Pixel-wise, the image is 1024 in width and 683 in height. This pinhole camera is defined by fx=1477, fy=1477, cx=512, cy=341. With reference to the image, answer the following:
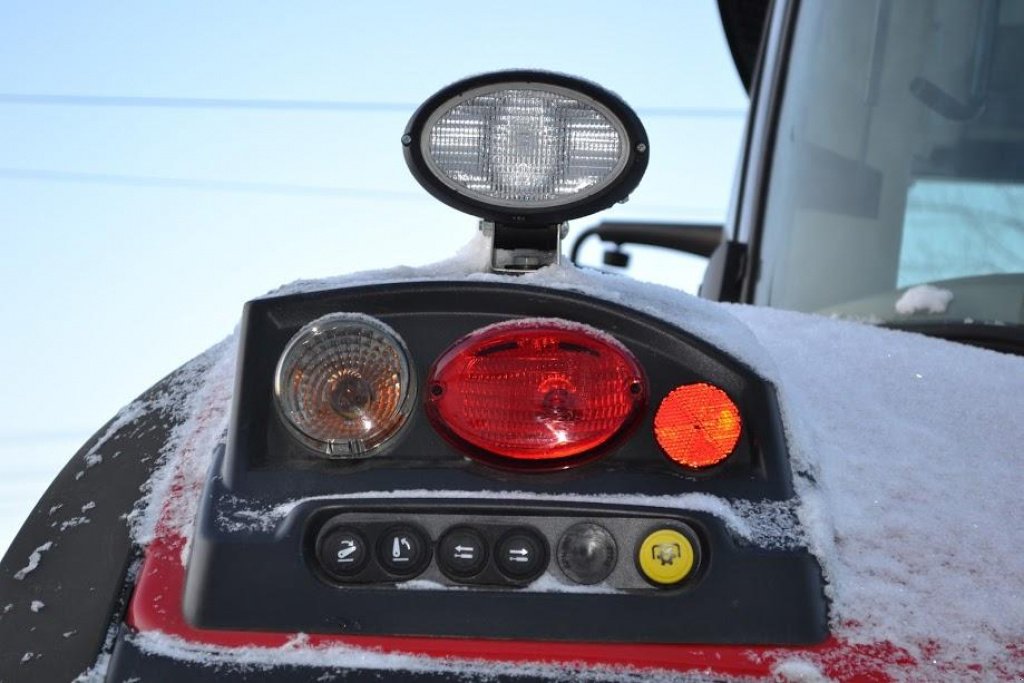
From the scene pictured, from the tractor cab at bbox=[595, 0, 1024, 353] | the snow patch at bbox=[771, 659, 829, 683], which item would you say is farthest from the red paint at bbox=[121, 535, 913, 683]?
the tractor cab at bbox=[595, 0, 1024, 353]

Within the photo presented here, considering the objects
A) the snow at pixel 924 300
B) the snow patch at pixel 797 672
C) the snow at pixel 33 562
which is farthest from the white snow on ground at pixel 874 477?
the snow at pixel 924 300

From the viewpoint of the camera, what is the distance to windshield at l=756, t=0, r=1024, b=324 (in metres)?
2.66

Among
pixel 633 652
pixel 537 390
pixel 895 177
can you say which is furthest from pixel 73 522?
pixel 895 177

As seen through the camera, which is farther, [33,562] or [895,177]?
[895,177]

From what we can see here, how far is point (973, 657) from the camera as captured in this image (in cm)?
149

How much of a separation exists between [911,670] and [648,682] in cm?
26

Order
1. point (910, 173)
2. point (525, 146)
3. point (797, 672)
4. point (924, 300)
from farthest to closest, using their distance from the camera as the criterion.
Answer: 1. point (910, 173)
2. point (924, 300)
3. point (525, 146)
4. point (797, 672)

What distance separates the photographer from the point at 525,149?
1666 mm

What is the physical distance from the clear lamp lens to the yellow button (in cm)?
41

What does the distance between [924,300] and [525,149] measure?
122 cm

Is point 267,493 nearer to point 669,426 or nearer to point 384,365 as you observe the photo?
point 384,365

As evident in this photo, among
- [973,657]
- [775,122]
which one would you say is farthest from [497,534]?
[775,122]

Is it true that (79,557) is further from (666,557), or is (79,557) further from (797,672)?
(797,672)

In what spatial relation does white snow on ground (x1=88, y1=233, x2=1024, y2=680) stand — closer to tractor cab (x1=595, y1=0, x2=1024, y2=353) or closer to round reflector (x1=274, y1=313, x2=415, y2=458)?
round reflector (x1=274, y1=313, x2=415, y2=458)
